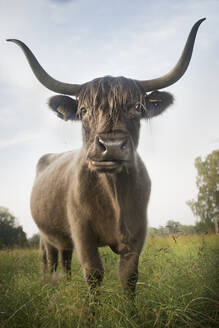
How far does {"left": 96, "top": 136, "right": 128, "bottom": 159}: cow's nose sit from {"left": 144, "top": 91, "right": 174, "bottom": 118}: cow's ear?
122 centimetres

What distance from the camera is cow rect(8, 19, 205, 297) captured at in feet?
10.3

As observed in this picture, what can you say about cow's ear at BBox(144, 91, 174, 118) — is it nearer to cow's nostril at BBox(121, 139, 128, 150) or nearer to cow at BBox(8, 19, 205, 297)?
cow at BBox(8, 19, 205, 297)

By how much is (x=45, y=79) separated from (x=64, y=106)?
0.42 meters

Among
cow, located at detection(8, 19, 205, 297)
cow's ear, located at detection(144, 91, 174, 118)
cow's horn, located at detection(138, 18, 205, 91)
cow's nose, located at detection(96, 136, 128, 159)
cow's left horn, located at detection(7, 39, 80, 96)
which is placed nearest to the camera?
cow's nose, located at detection(96, 136, 128, 159)

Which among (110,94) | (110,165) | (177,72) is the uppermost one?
(177,72)

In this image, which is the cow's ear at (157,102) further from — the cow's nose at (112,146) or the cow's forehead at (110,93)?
the cow's nose at (112,146)

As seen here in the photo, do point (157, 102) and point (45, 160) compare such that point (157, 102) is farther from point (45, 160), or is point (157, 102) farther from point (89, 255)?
point (45, 160)

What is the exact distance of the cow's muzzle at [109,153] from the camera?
2916 millimetres

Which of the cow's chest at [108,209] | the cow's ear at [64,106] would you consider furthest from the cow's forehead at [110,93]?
the cow's chest at [108,209]

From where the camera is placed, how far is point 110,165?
2.96 metres

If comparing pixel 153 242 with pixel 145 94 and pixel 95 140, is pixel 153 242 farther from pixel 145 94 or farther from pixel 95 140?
pixel 95 140

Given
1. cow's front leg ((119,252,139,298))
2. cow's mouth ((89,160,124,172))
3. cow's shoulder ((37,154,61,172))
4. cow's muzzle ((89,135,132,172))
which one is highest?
cow's shoulder ((37,154,61,172))

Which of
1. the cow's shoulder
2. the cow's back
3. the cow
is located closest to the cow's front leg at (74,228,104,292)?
the cow

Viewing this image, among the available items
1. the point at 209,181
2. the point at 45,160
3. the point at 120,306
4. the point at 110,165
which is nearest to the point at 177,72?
the point at 110,165
